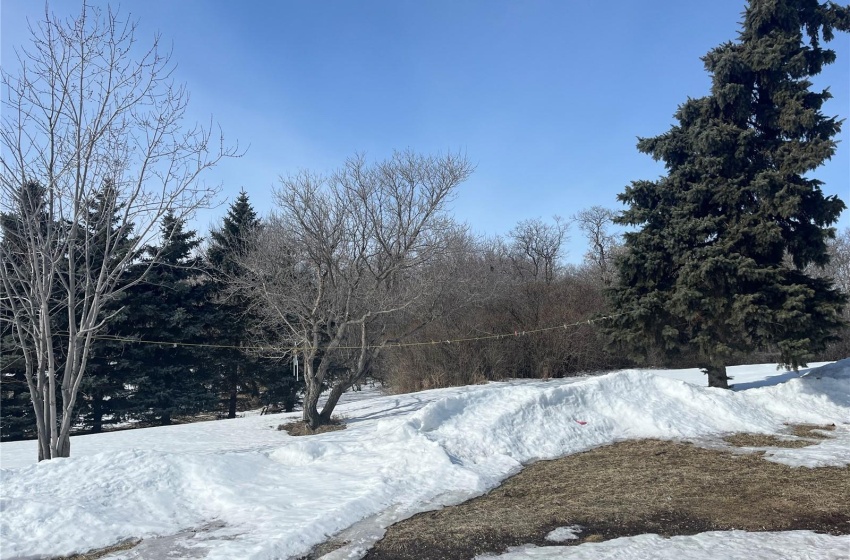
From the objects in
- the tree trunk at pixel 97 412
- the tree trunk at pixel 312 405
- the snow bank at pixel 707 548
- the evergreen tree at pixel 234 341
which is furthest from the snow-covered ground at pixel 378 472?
the evergreen tree at pixel 234 341

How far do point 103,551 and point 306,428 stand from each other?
31.5 ft

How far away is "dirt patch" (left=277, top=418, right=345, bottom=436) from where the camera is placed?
14569mm

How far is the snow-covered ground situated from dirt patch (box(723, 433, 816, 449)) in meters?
0.33

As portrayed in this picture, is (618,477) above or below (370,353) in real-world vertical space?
below

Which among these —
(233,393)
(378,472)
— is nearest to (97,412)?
(233,393)

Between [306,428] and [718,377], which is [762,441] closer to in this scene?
[718,377]

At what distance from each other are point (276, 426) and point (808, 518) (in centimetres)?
1315

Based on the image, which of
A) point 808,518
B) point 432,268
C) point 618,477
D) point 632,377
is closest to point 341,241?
point 432,268

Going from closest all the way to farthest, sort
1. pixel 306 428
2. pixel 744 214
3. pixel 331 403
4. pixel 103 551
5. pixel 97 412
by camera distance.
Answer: pixel 103 551
pixel 744 214
pixel 306 428
pixel 331 403
pixel 97 412

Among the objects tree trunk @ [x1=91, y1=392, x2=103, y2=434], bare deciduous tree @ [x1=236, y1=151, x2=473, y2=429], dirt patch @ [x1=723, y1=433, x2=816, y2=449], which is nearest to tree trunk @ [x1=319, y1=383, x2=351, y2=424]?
bare deciduous tree @ [x1=236, y1=151, x2=473, y2=429]

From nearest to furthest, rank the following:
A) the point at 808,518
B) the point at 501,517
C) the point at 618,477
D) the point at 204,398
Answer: the point at 808,518, the point at 501,517, the point at 618,477, the point at 204,398

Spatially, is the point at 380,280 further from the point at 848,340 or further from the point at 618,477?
the point at 848,340

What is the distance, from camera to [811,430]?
11.1 meters

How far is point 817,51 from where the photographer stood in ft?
45.8
